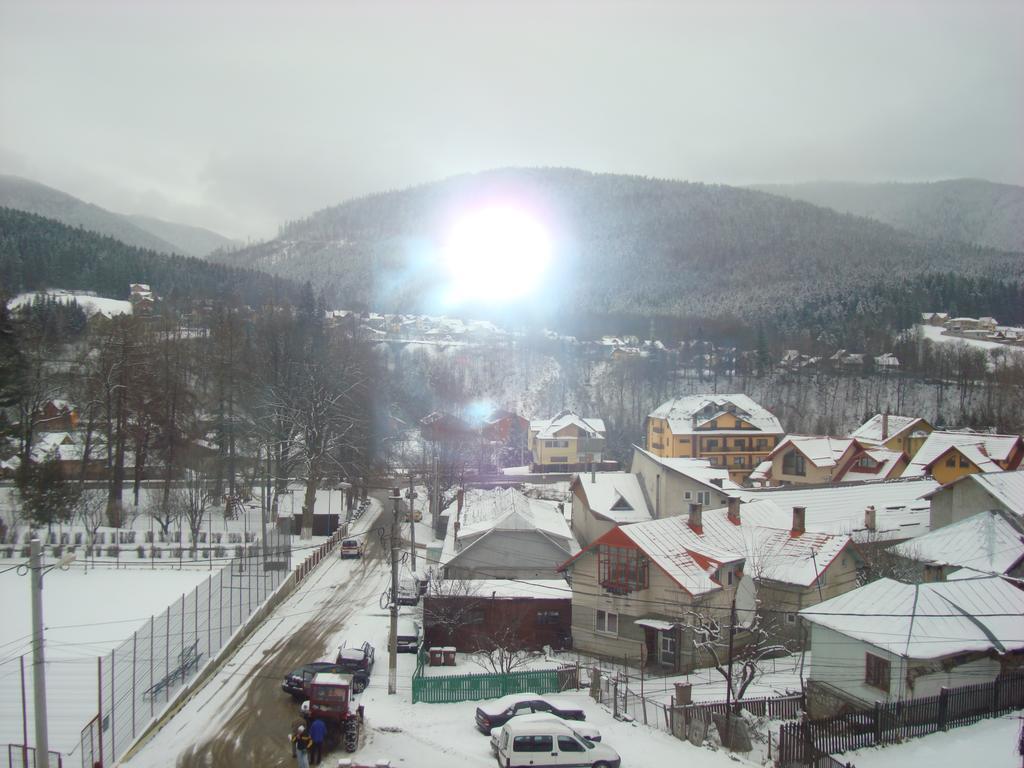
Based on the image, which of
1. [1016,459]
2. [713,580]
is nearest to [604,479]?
[713,580]

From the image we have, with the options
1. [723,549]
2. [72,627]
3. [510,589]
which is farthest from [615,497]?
[72,627]

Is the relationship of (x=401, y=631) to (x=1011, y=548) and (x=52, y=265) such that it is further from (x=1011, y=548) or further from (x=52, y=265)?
(x=52, y=265)

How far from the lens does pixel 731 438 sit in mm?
58938

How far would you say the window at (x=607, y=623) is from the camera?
21.6 metres

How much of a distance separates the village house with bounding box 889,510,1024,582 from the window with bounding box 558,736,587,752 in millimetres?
14486

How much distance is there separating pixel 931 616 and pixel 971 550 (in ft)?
29.2

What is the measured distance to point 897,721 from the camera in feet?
43.0

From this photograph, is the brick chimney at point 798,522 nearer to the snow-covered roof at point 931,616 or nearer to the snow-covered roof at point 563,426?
the snow-covered roof at point 931,616

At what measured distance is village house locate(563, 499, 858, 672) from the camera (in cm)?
2048

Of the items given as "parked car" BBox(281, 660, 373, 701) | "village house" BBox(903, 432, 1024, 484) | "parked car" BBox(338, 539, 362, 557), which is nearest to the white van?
"parked car" BBox(281, 660, 373, 701)

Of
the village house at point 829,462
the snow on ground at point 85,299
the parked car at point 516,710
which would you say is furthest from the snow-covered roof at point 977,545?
the snow on ground at point 85,299

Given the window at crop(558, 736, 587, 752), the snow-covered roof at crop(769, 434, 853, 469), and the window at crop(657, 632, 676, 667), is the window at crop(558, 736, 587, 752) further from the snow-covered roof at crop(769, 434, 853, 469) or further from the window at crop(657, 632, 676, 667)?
the snow-covered roof at crop(769, 434, 853, 469)

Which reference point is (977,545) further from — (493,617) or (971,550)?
(493,617)

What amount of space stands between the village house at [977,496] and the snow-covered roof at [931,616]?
10.5m
